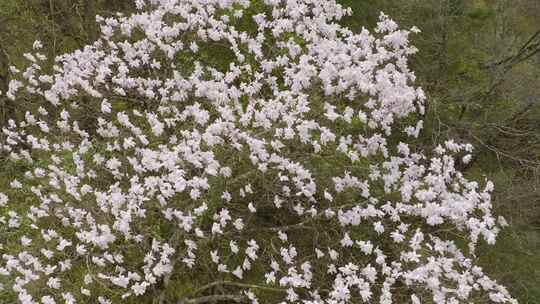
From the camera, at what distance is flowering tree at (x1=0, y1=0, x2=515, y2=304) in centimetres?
506

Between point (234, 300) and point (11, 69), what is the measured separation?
4392 millimetres

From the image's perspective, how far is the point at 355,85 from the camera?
19.2 ft

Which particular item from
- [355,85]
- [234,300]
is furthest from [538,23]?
[234,300]

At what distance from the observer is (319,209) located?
5941mm

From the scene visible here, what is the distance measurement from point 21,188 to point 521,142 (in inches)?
303

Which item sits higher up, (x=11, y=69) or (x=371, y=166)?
(x=11, y=69)

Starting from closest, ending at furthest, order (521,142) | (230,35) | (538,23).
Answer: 1. (230,35)
2. (521,142)
3. (538,23)

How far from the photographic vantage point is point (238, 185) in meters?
5.60

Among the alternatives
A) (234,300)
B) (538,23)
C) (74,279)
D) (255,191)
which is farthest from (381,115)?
(538,23)

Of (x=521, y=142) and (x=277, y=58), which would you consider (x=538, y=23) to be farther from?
(x=277, y=58)

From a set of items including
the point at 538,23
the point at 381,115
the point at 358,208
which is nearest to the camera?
the point at 358,208

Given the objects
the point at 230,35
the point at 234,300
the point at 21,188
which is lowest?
the point at 234,300

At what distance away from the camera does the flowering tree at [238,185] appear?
16.6 feet

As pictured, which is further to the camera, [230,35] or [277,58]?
[230,35]
